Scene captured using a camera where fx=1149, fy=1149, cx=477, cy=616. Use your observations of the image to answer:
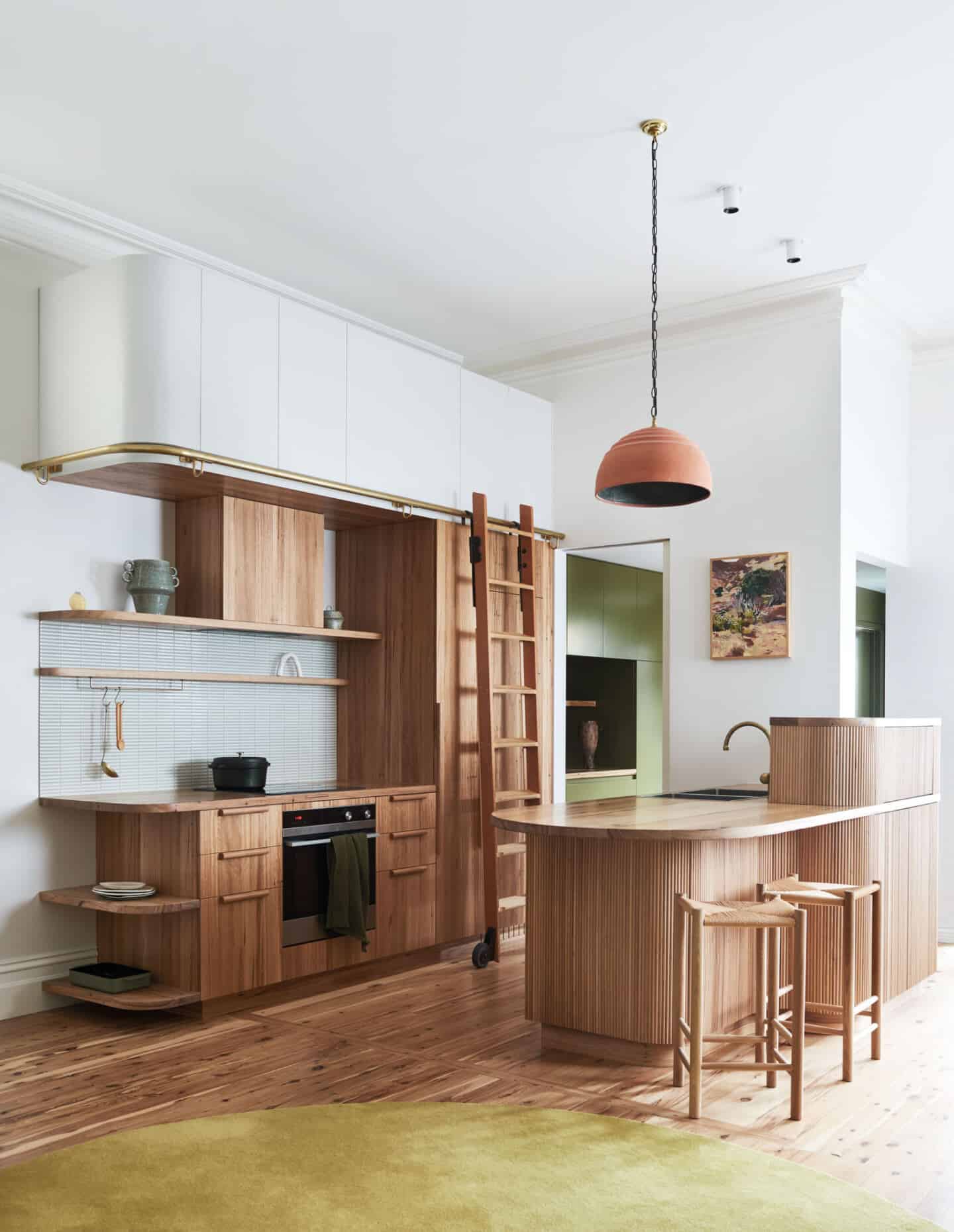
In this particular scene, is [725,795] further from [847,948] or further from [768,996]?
[768,996]

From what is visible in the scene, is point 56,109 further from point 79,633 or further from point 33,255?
point 79,633

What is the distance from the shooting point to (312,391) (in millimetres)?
5098

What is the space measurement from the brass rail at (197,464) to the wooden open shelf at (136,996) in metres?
2.03

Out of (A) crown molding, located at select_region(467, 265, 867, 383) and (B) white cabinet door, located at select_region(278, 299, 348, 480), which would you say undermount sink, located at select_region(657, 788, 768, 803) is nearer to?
(B) white cabinet door, located at select_region(278, 299, 348, 480)

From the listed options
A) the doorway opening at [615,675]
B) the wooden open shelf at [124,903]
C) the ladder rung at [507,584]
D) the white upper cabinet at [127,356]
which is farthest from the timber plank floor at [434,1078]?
the doorway opening at [615,675]

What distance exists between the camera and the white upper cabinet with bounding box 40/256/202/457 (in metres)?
4.41

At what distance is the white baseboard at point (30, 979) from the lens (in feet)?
14.8

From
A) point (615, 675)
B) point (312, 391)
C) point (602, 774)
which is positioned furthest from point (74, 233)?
point (615, 675)

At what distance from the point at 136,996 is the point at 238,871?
0.60m

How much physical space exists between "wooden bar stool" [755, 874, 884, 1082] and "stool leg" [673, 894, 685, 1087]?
15.5 inches

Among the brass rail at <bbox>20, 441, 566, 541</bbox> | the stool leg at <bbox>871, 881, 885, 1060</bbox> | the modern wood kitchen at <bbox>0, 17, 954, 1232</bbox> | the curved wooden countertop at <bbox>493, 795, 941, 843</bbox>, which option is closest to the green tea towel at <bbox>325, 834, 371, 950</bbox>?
the modern wood kitchen at <bbox>0, 17, 954, 1232</bbox>

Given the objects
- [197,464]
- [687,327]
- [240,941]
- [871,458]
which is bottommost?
[240,941]

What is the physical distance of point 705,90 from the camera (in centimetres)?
388

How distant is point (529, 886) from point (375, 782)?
1.81m
